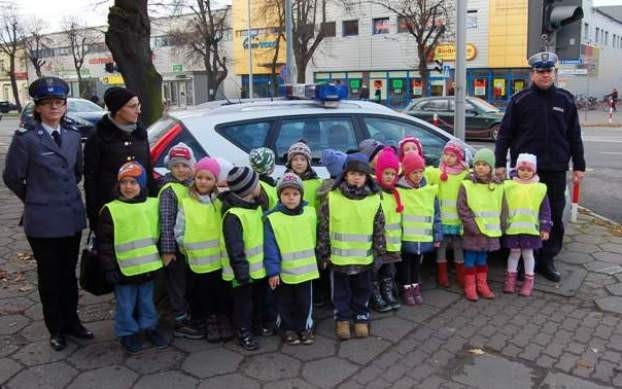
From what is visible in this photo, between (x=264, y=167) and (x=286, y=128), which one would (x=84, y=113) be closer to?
(x=286, y=128)

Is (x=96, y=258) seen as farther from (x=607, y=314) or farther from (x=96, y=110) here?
(x=96, y=110)

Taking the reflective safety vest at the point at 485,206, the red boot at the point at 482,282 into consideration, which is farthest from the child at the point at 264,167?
the red boot at the point at 482,282

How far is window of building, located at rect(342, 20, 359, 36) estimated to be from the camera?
42.6 m

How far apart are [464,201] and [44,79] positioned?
10.8 ft

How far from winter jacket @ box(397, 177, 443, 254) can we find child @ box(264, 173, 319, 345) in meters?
0.96

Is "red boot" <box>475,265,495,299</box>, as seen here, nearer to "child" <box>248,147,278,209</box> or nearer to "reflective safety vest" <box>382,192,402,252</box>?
"reflective safety vest" <box>382,192,402,252</box>

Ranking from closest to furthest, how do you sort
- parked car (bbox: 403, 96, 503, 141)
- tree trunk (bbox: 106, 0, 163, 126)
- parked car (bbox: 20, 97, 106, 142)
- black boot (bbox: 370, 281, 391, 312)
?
black boot (bbox: 370, 281, 391, 312), tree trunk (bbox: 106, 0, 163, 126), parked car (bbox: 20, 97, 106, 142), parked car (bbox: 403, 96, 503, 141)

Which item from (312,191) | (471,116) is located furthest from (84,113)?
(312,191)

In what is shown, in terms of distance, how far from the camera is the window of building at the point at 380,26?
4106cm

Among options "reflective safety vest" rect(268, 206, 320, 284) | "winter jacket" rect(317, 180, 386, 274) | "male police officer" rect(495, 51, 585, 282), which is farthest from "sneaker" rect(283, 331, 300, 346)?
"male police officer" rect(495, 51, 585, 282)

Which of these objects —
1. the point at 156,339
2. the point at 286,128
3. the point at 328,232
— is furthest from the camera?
Answer: the point at 286,128

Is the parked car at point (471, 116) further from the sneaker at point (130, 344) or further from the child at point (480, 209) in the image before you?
the sneaker at point (130, 344)

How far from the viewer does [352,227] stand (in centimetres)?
411

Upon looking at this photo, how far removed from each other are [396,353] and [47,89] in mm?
2871
